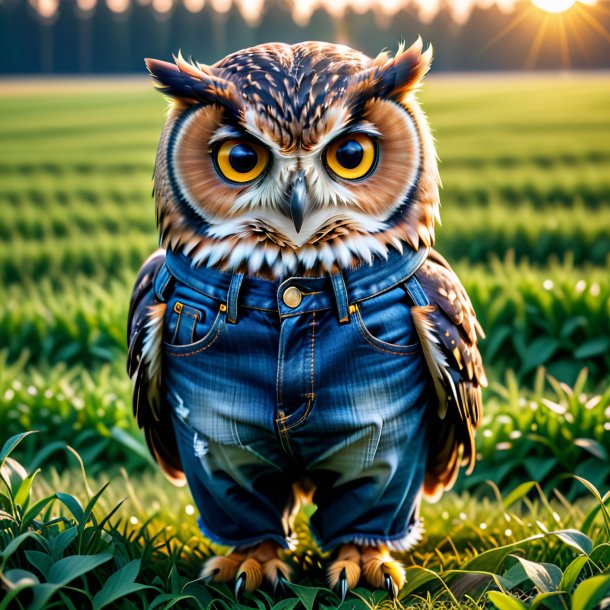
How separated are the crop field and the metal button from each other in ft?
2.24

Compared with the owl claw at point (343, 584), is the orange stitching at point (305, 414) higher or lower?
higher

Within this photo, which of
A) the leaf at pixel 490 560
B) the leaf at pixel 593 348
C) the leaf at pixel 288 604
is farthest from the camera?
the leaf at pixel 593 348

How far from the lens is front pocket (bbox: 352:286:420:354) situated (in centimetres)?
176

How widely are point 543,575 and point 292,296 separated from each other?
84 cm

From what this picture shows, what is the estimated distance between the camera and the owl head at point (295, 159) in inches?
63.4

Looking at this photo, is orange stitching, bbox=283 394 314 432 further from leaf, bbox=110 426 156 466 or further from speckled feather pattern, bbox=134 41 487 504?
leaf, bbox=110 426 156 466

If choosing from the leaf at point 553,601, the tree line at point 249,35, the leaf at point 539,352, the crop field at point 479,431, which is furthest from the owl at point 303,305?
the tree line at point 249,35

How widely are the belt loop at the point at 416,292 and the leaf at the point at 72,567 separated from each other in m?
0.91

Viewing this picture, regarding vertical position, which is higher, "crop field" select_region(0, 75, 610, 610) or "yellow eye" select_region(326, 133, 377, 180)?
"yellow eye" select_region(326, 133, 377, 180)

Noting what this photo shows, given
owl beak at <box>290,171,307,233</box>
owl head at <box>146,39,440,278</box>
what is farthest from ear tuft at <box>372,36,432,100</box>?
owl beak at <box>290,171,307,233</box>

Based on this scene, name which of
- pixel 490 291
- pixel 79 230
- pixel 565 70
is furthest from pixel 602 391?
pixel 565 70

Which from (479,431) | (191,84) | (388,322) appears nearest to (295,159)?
(191,84)

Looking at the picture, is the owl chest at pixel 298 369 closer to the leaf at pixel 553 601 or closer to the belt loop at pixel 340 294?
the belt loop at pixel 340 294

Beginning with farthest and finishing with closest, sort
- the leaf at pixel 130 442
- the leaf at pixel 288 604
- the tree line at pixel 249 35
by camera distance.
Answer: the tree line at pixel 249 35 → the leaf at pixel 130 442 → the leaf at pixel 288 604
